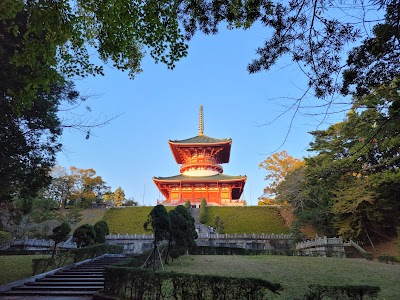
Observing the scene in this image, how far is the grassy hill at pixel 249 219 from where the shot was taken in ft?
97.3

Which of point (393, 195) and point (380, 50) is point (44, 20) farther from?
point (393, 195)

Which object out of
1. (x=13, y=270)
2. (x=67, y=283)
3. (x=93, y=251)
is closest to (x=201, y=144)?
(x=93, y=251)

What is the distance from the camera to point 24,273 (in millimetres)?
10992

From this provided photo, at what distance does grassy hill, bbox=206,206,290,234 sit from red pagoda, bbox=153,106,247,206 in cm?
232

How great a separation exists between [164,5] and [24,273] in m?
11.3

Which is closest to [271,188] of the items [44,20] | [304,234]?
[304,234]

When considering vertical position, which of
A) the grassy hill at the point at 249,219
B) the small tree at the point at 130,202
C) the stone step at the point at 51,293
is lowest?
the stone step at the point at 51,293

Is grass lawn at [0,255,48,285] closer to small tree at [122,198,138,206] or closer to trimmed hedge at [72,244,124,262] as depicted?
trimmed hedge at [72,244,124,262]

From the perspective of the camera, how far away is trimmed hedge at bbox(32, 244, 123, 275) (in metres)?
10.4

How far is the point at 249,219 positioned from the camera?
31.6 m

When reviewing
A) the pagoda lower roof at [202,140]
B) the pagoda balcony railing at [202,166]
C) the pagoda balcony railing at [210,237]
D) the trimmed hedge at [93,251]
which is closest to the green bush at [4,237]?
the pagoda balcony railing at [210,237]

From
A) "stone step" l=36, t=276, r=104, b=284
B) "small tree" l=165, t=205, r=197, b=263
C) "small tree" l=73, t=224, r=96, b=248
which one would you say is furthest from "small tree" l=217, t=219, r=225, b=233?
"stone step" l=36, t=276, r=104, b=284

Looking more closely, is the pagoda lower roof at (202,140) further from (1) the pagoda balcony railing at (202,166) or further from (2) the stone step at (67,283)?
(2) the stone step at (67,283)

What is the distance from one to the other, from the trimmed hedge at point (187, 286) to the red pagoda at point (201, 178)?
2929 centimetres
